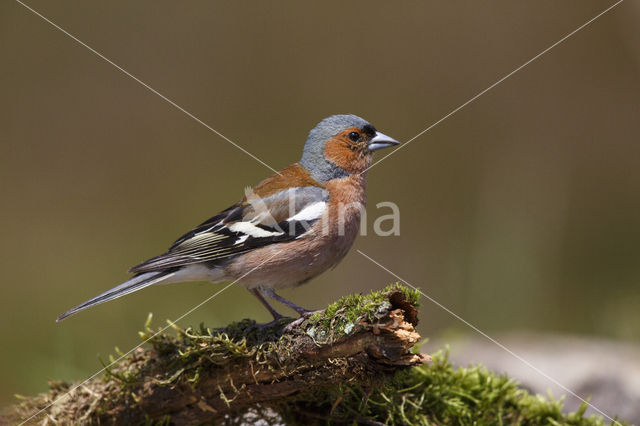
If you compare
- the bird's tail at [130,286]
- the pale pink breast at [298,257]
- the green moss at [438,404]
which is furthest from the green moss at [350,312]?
the bird's tail at [130,286]

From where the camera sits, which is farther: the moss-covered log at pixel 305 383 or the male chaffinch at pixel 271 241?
the male chaffinch at pixel 271 241

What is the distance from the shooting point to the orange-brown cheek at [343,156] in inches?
189

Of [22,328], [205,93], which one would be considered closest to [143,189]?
[205,93]

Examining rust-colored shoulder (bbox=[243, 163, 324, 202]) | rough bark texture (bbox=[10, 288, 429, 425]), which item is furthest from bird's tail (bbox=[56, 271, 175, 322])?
rust-colored shoulder (bbox=[243, 163, 324, 202])

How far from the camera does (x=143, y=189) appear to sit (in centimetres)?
912

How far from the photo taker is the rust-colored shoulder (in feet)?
14.7

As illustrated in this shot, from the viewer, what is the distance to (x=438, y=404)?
12.1 ft

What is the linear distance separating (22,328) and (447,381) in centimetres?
552

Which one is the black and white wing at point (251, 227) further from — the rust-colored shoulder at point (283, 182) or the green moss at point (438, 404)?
the green moss at point (438, 404)

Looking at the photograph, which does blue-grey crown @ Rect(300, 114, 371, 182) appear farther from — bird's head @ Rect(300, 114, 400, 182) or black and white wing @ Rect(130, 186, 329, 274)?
black and white wing @ Rect(130, 186, 329, 274)

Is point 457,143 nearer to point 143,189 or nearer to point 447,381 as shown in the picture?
point 143,189

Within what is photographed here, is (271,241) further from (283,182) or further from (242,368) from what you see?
(242,368)

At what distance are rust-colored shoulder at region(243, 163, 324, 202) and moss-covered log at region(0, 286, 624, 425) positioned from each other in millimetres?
1248

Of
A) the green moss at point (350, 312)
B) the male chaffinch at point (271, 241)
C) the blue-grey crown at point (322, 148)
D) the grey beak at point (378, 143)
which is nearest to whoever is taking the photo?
the green moss at point (350, 312)
